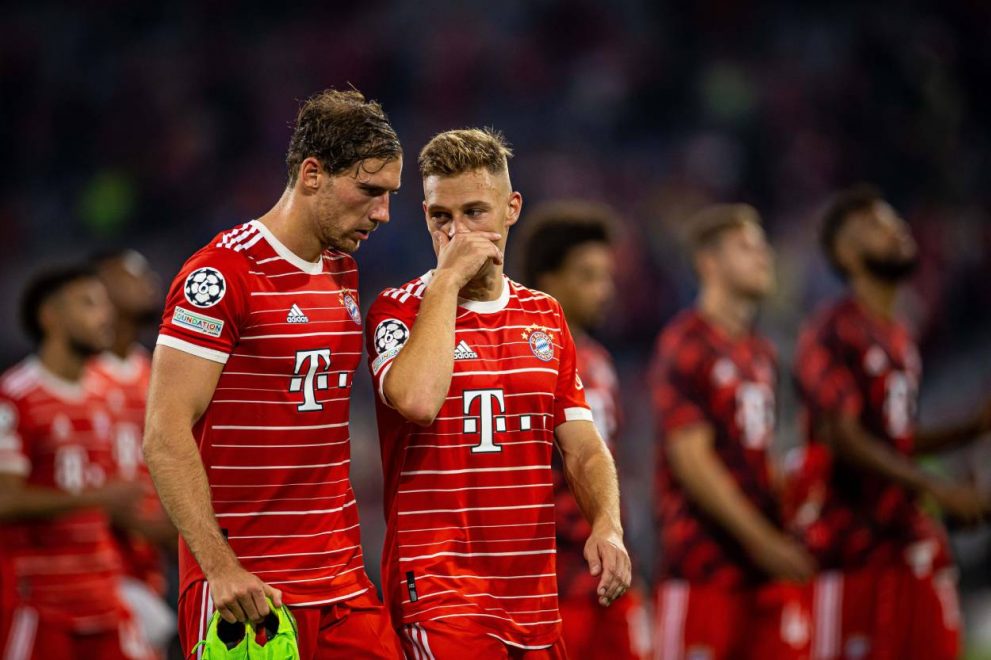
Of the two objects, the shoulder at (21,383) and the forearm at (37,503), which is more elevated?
the shoulder at (21,383)

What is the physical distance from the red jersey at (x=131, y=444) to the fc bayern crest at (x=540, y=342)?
13.3 ft

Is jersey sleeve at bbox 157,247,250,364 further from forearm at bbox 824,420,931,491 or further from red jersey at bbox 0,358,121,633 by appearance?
forearm at bbox 824,420,931,491

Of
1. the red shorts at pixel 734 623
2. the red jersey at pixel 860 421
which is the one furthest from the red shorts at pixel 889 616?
the red shorts at pixel 734 623

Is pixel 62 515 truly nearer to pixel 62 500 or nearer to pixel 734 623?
pixel 62 500

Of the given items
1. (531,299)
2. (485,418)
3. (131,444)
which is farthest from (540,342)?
(131,444)

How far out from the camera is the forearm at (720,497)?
6.61 metres

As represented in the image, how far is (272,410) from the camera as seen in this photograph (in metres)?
3.84

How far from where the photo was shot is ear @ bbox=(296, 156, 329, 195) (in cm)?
399

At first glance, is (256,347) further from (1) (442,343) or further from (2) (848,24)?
(2) (848,24)

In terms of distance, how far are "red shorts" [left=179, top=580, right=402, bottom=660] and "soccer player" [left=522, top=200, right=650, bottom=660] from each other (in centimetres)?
210

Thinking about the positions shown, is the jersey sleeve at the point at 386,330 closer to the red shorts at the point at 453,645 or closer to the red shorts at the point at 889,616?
the red shorts at the point at 453,645

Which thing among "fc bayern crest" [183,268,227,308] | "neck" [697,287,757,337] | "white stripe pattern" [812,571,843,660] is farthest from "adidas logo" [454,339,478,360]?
"white stripe pattern" [812,571,843,660]

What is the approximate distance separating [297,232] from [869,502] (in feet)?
14.4

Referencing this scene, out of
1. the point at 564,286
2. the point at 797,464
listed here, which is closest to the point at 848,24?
the point at 797,464
